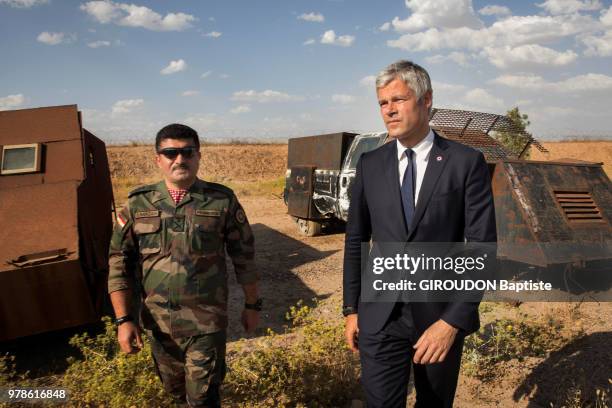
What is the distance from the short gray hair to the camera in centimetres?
186

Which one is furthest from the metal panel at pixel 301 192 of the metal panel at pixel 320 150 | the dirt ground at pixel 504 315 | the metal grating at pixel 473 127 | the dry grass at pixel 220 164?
the dry grass at pixel 220 164

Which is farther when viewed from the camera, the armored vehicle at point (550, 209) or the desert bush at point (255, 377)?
the armored vehicle at point (550, 209)

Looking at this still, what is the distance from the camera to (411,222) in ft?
6.43

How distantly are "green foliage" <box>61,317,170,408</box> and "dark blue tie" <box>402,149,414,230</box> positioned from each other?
213cm

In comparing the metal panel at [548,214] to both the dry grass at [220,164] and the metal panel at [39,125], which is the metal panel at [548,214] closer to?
the metal panel at [39,125]

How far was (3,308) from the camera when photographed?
3672mm

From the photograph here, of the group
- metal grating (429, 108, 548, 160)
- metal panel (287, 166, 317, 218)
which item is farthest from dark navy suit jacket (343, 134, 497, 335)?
metal panel (287, 166, 317, 218)

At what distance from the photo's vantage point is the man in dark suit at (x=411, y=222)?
187 cm

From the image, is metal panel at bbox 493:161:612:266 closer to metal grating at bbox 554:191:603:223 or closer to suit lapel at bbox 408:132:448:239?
metal grating at bbox 554:191:603:223

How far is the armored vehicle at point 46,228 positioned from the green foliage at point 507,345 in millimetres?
3463

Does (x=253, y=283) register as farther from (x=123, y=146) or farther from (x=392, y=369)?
(x=123, y=146)

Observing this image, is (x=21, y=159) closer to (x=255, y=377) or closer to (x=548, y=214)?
(x=255, y=377)

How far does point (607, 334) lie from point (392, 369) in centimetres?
336

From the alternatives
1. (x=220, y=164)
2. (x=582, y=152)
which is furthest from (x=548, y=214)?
(x=582, y=152)
